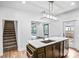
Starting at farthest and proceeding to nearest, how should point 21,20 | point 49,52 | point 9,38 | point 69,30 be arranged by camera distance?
point 9,38 < point 69,30 < point 21,20 < point 49,52

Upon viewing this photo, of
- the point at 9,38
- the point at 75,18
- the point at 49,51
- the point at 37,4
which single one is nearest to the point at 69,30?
the point at 75,18

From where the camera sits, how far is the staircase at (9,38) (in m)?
5.96

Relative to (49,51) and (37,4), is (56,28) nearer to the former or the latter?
(37,4)

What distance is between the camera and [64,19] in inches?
254

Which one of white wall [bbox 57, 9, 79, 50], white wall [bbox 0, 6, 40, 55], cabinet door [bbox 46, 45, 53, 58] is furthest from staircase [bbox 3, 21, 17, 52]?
white wall [bbox 57, 9, 79, 50]

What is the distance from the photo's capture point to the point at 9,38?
6512mm

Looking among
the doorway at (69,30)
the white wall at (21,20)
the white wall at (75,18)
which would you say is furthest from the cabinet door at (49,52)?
the doorway at (69,30)

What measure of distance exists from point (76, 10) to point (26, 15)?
320cm

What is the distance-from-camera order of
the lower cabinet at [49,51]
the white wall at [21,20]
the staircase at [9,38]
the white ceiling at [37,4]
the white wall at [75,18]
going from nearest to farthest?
the lower cabinet at [49,51] < the white ceiling at [37,4] < the white wall at [21,20] < the white wall at [75,18] < the staircase at [9,38]

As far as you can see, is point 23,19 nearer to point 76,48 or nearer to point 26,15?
point 26,15

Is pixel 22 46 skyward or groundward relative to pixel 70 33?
groundward

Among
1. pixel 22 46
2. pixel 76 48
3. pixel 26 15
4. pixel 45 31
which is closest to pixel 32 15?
pixel 26 15

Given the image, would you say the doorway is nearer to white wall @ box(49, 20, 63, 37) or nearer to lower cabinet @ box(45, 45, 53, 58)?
white wall @ box(49, 20, 63, 37)

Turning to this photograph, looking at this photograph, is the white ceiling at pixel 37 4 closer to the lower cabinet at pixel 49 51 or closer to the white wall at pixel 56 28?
the white wall at pixel 56 28
